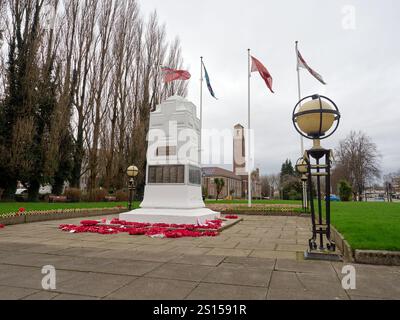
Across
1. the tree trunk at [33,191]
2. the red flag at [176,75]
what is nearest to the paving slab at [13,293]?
the red flag at [176,75]

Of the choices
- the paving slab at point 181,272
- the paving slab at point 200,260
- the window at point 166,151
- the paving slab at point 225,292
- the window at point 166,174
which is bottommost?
the paving slab at point 200,260

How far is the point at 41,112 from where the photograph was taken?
23250 millimetres

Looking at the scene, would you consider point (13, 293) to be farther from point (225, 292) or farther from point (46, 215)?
point (46, 215)

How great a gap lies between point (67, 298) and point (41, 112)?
24029mm

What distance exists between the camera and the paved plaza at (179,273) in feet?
10.7

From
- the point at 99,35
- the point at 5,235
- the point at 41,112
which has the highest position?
the point at 99,35

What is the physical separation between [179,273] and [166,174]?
25.9 feet

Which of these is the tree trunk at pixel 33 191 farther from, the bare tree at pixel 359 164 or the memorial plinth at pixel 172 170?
the bare tree at pixel 359 164

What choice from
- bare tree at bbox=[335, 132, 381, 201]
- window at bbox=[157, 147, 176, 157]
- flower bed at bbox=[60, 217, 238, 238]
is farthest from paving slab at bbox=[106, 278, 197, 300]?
bare tree at bbox=[335, 132, 381, 201]

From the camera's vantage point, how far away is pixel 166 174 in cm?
1190

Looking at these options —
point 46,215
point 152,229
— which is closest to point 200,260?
point 152,229

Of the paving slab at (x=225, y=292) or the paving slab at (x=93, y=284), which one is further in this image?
the paving slab at (x=93, y=284)
